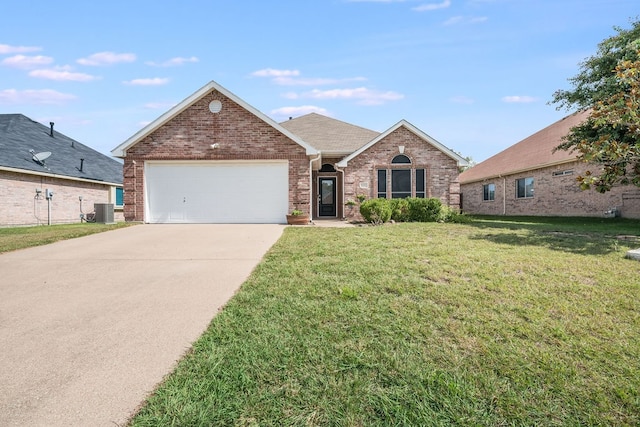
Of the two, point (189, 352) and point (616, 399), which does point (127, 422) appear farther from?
point (616, 399)

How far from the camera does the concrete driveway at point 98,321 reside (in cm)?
236

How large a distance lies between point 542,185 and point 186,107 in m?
19.7

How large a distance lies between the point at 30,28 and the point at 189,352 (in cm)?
1185

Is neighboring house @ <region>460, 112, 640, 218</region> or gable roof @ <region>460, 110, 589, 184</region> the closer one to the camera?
neighboring house @ <region>460, 112, 640, 218</region>

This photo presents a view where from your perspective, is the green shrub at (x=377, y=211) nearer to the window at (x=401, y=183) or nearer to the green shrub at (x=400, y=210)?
the green shrub at (x=400, y=210)

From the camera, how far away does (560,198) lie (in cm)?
1833

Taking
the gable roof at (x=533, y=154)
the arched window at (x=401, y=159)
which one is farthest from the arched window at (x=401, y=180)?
the gable roof at (x=533, y=154)

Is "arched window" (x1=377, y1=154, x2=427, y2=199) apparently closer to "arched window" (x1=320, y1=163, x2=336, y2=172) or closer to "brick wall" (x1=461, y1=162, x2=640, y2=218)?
"arched window" (x1=320, y1=163, x2=336, y2=172)

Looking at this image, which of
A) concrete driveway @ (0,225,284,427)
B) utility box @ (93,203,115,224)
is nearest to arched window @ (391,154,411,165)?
concrete driveway @ (0,225,284,427)

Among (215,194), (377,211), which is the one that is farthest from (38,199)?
(377,211)

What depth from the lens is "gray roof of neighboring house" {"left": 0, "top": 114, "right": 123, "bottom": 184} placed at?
648 inches

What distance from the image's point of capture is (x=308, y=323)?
133 inches

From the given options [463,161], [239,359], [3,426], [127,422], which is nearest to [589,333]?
[239,359]

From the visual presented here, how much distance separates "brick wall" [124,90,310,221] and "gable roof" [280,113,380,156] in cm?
378
